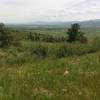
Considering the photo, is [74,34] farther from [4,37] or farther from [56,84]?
[56,84]

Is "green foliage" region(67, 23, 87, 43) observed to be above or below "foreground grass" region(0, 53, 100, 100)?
below

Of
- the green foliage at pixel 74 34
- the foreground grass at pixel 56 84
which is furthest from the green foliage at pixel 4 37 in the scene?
the foreground grass at pixel 56 84

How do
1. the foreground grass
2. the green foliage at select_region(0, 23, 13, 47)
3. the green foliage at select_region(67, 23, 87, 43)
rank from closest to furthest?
the foreground grass, the green foliage at select_region(0, 23, 13, 47), the green foliage at select_region(67, 23, 87, 43)

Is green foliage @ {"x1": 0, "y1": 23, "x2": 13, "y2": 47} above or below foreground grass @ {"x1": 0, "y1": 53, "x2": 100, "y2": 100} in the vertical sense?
below

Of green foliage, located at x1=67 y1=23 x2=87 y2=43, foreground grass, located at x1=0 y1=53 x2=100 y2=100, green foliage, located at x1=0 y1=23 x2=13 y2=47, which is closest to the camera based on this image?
foreground grass, located at x1=0 y1=53 x2=100 y2=100

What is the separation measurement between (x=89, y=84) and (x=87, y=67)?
2005 millimetres

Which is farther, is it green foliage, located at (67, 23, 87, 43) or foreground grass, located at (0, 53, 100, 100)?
green foliage, located at (67, 23, 87, 43)

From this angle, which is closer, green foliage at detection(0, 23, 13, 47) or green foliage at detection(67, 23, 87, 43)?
green foliage at detection(0, 23, 13, 47)

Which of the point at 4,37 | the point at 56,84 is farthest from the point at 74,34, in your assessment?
the point at 56,84

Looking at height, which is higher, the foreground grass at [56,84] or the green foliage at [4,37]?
the foreground grass at [56,84]

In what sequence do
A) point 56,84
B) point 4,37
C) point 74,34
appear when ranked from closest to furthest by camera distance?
point 56,84
point 4,37
point 74,34

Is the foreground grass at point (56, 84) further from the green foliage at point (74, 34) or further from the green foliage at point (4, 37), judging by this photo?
the green foliage at point (74, 34)

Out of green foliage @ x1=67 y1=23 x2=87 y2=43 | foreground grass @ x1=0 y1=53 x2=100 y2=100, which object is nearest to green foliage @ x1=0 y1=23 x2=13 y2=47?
green foliage @ x1=67 y1=23 x2=87 y2=43

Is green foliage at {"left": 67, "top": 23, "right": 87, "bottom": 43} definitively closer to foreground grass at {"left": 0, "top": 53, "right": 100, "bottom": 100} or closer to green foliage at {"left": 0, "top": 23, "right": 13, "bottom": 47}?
green foliage at {"left": 0, "top": 23, "right": 13, "bottom": 47}
